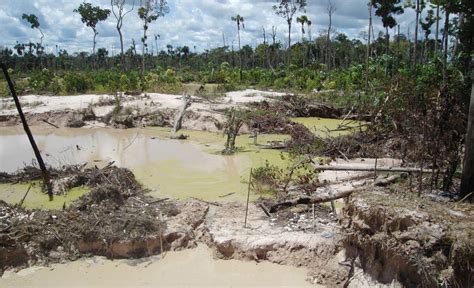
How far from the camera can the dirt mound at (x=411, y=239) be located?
4.11 meters

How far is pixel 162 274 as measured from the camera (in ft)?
17.6

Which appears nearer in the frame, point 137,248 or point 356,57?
point 137,248

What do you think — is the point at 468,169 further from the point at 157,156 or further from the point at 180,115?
the point at 180,115

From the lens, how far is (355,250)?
5066 mm

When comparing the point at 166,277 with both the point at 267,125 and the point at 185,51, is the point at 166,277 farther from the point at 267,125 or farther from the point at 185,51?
the point at 185,51

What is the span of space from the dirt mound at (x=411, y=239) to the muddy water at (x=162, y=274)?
81cm

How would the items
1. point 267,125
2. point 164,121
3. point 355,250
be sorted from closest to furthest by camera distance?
1. point 355,250
2. point 267,125
3. point 164,121

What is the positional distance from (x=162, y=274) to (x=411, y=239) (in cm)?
281

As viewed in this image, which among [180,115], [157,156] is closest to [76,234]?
[157,156]

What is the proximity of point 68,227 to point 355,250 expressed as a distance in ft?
12.0

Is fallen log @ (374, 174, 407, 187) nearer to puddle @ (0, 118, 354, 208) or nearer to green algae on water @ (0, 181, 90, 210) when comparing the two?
puddle @ (0, 118, 354, 208)

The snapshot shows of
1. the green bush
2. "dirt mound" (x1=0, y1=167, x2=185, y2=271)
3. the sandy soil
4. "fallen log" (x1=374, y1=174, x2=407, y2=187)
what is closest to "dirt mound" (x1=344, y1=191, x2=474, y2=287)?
"fallen log" (x1=374, y1=174, x2=407, y2=187)

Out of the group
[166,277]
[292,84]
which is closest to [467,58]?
[166,277]

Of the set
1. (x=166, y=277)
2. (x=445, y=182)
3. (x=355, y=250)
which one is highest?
(x=445, y=182)
